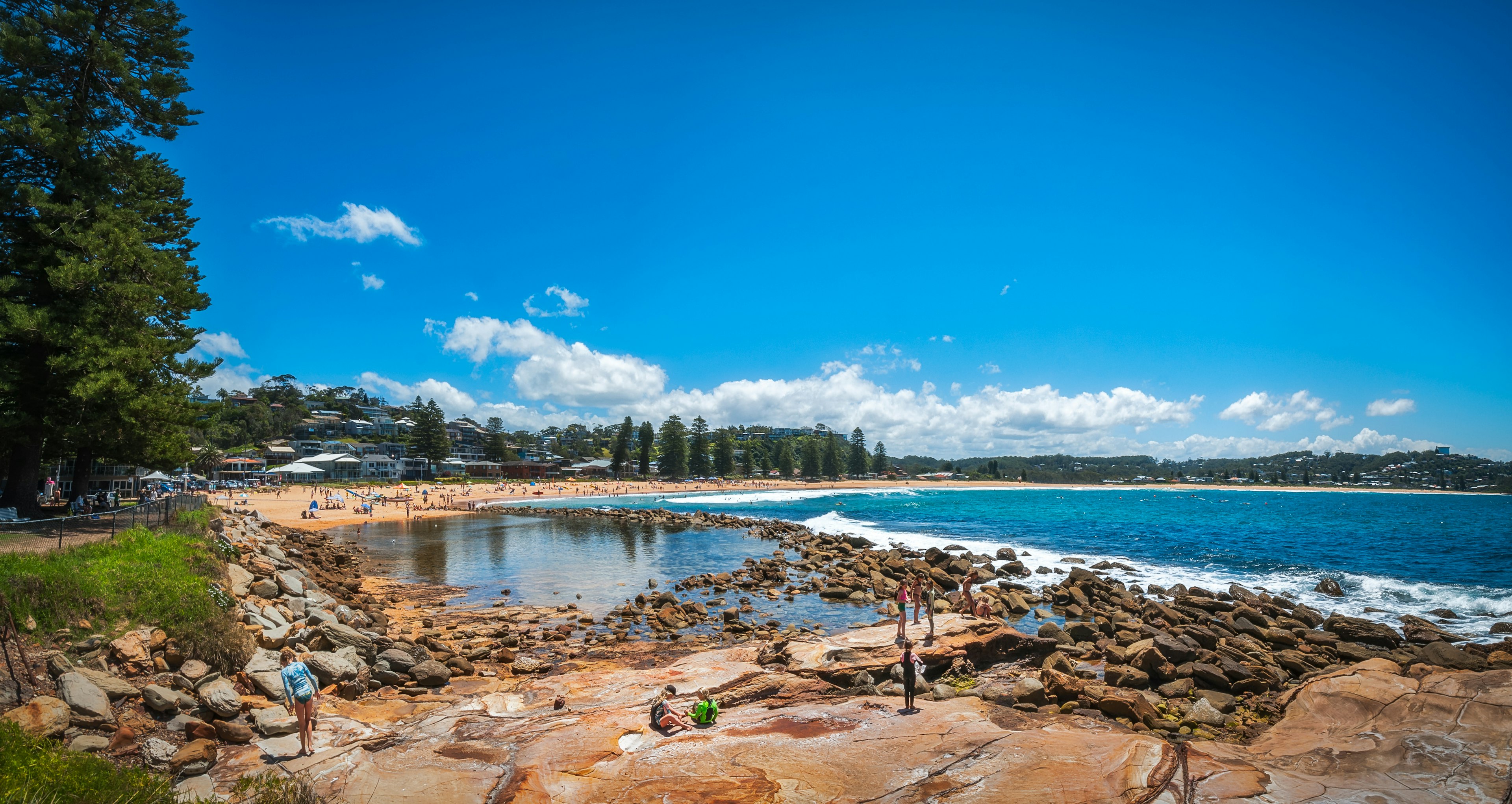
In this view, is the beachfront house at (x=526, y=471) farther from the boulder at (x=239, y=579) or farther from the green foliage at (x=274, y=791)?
the green foliage at (x=274, y=791)

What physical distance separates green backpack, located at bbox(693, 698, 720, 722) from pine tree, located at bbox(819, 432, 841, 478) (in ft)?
459

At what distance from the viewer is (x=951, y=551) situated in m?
34.7

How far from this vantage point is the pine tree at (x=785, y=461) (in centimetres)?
14962

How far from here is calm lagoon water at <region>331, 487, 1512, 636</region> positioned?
77.3ft

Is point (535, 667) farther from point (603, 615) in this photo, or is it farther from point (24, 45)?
point (24, 45)

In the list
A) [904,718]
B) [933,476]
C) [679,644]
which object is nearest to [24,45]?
[679,644]

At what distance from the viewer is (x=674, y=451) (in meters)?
124

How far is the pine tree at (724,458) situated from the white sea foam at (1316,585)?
89.5 meters

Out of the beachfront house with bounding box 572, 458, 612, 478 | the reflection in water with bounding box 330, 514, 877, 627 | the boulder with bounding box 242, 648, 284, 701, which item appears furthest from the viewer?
the beachfront house with bounding box 572, 458, 612, 478

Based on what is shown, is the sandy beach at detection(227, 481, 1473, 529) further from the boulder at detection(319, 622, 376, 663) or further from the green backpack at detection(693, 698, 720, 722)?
the green backpack at detection(693, 698, 720, 722)

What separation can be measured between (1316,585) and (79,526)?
42536 mm

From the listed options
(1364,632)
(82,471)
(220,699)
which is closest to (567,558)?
(82,471)

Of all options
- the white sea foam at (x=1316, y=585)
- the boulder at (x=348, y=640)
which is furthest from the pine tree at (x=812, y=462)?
the boulder at (x=348, y=640)

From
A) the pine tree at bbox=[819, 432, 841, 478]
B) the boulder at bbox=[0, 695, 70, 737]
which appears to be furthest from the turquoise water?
the pine tree at bbox=[819, 432, 841, 478]
